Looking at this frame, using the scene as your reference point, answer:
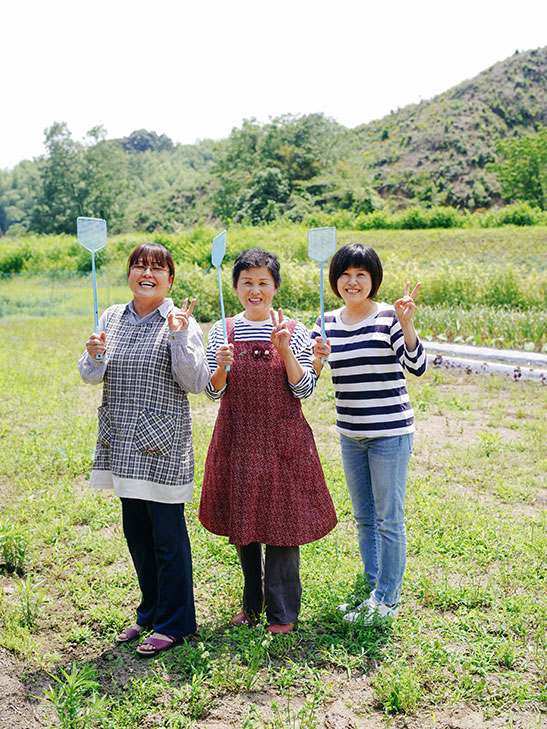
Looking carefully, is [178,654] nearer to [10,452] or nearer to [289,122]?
[10,452]

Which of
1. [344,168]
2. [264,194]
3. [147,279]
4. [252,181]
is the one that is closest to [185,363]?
Result: [147,279]

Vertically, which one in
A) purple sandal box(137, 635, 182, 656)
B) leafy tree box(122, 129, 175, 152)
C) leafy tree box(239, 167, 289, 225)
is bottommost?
purple sandal box(137, 635, 182, 656)

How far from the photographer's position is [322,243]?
277 cm

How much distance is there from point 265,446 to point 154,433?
437 mm

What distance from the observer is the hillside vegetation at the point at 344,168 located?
1356 inches

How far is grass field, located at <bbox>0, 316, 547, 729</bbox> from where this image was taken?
2.29 metres

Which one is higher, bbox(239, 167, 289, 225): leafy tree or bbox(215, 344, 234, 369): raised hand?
bbox(239, 167, 289, 225): leafy tree

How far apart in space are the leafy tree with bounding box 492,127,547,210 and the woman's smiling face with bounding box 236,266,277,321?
1411 inches

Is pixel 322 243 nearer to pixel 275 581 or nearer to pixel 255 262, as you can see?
pixel 255 262

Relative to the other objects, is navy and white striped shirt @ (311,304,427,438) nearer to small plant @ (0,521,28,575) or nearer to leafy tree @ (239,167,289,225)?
small plant @ (0,521,28,575)

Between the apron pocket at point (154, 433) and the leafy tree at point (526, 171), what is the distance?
1424 inches

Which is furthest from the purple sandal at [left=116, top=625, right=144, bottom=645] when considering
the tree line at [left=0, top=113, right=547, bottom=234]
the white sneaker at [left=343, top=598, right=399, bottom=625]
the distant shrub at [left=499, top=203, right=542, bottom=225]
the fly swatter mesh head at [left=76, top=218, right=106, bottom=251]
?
the distant shrub at [left=499, top=203, right=542, bottom=225]

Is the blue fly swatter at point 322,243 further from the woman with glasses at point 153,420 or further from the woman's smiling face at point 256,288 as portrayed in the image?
the woman with glasses at point 153,420

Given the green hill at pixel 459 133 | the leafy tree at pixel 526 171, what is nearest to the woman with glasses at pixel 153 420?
the leafy tree at pixel 526 171
